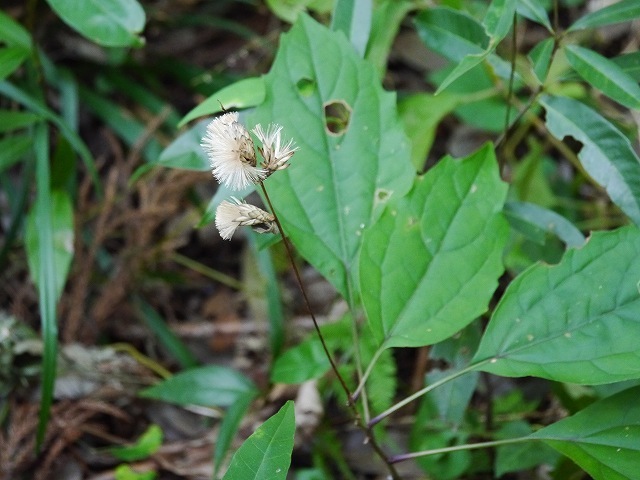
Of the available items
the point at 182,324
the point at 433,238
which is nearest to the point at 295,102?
the point at 433,238

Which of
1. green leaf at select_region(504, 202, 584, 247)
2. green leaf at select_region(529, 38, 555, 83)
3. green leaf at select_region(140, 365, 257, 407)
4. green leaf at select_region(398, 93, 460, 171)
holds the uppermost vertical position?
green leaf at select_region(529, 38, 555, 83)

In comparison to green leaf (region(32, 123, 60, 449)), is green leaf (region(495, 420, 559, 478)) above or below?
above

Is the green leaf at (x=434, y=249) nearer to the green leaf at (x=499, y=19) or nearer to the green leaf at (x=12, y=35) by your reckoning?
the green leaf at (x=499, y=19)

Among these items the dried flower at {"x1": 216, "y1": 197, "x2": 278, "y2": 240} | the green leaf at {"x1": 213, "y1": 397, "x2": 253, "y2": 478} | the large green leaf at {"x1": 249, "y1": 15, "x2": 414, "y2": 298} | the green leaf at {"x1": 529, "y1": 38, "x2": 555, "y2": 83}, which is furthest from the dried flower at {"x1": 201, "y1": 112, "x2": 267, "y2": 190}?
the green leaf at {"x1": 213, "y1": 397, "x2": 253, "y2": 478}

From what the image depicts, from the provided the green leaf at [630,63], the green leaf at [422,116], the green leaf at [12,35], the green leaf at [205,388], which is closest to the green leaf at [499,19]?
the green leaf at [630,63]

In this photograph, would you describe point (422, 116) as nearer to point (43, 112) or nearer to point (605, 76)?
point (605, 76)

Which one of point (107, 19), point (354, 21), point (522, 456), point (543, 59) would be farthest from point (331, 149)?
point (522, 456)

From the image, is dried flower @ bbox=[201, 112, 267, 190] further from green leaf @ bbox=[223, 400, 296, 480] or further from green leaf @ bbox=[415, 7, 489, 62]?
green leaf @ bbox=[415, 7, 489, 62]
